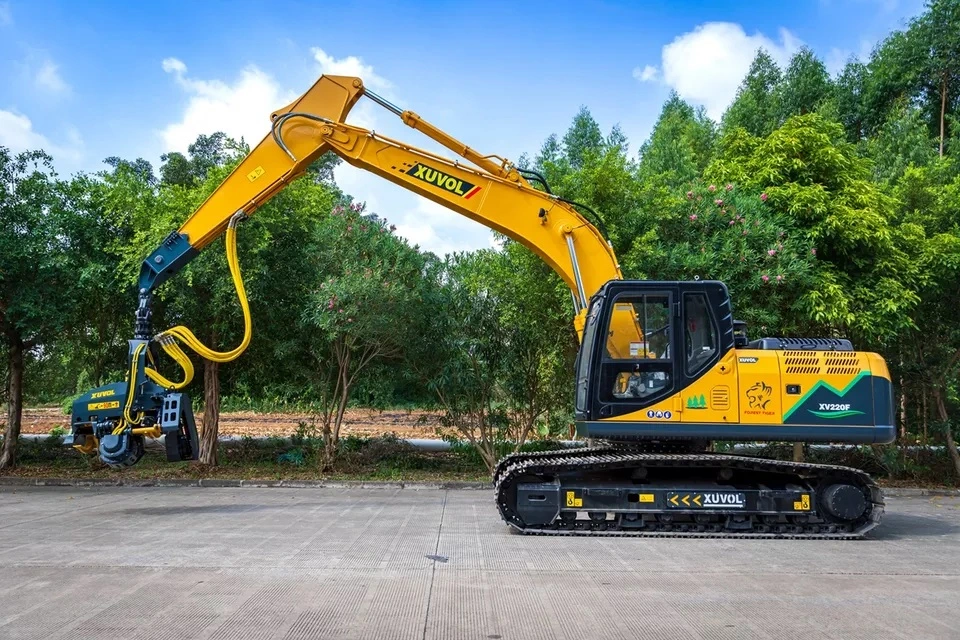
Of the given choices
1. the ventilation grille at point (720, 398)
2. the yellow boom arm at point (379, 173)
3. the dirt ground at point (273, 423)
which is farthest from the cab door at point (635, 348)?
the dirt ground at point (273, 423)

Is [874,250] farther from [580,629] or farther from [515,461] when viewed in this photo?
[580,629]

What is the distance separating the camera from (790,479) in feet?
27.4

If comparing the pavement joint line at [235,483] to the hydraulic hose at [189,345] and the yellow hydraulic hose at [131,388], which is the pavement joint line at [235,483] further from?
the yellow hydraulic hose at [131,388]

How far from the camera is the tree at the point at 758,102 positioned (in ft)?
89.8

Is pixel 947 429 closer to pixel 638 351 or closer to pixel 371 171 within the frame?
pixel 638 351

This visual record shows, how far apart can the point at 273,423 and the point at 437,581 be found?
22012 mm

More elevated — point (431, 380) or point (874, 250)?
point (874, 250)

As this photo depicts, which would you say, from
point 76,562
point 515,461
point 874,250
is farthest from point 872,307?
point 76,562

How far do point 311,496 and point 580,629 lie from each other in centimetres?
773

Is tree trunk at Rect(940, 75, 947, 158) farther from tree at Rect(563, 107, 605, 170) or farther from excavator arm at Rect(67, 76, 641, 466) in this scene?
excavator arm at Rect(67, 76, 641, 466)

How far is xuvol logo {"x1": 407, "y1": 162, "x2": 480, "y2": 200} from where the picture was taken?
9680 mm

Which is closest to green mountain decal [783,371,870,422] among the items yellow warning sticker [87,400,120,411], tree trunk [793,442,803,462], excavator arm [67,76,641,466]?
excavator arm [67,76,641,466]

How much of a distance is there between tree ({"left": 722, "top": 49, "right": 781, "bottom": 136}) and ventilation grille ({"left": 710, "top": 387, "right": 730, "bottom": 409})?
64.1 ft

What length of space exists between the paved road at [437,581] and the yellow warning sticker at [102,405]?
136 centimetres
